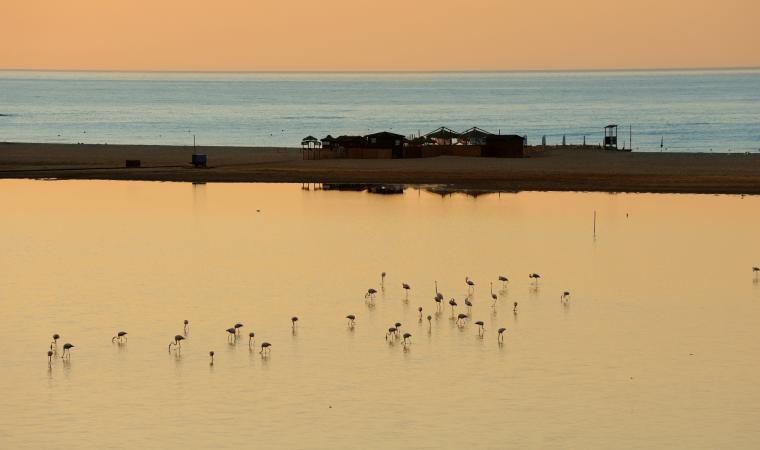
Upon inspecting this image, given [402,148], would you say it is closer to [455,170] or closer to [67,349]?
[455,170]

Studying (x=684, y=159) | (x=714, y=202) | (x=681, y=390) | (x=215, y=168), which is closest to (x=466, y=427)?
(x=681, y=390)

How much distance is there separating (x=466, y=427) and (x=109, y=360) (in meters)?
10.7

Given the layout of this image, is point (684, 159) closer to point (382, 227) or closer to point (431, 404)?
point (382, 227)

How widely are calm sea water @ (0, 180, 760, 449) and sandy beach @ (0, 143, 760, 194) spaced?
13.5 m

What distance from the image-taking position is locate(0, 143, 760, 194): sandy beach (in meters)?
84.2

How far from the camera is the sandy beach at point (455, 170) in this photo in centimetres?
8425

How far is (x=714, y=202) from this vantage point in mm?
74562

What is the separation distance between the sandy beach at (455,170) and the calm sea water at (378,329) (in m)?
13.5

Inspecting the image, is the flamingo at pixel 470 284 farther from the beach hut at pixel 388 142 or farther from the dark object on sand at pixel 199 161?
the beach hut at pixel 388 142

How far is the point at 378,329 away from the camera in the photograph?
39594 millimetres

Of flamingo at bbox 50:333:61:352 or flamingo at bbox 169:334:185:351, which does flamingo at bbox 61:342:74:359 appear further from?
flamingo at bbox 169:334:185:351

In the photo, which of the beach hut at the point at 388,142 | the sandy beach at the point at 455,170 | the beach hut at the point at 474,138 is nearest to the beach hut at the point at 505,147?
the sandy beach at the point at 455,170

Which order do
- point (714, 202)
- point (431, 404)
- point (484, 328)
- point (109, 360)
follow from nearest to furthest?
point (431, 404) → point (109, 360) → point (484, 328) → point (714, 202)

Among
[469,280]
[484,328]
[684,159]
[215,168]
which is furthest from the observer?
[684,159]
